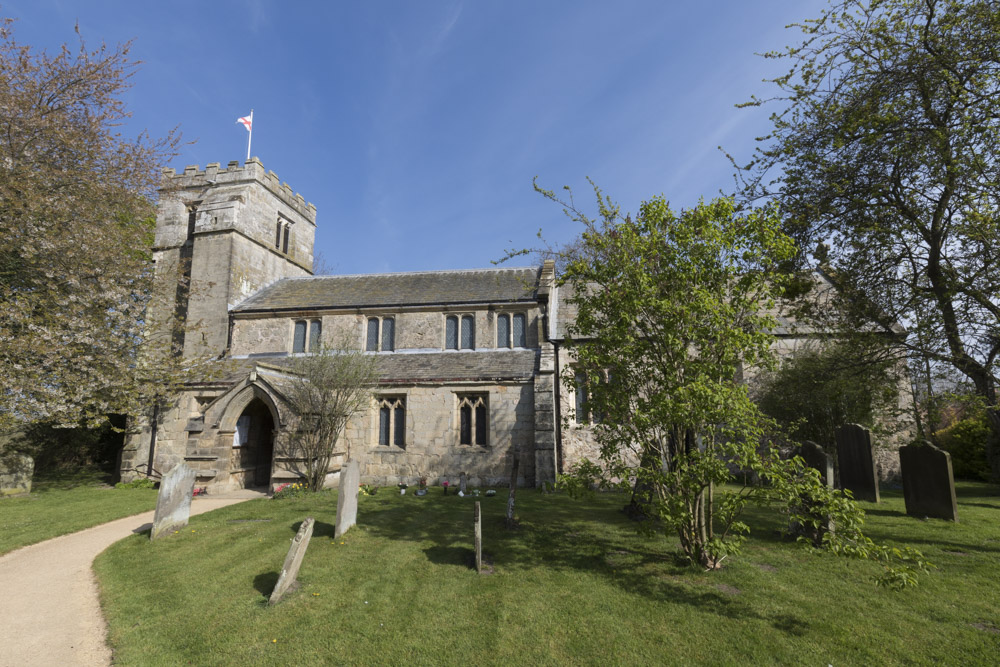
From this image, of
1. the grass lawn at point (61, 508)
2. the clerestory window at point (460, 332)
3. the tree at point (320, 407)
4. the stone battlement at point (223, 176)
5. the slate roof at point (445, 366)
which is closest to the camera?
the grass lawn at point (61, 508)

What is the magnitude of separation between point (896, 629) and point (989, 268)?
7.52 meters

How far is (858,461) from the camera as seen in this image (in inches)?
520

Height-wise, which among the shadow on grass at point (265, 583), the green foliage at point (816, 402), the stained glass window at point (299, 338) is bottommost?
the shadow on grass at point (265, 583)

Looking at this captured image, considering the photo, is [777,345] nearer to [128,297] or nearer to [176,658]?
[176,658]

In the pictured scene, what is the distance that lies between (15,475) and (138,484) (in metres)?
3.71

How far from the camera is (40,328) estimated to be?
13406mm

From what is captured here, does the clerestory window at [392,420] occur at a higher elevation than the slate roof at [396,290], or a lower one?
lower

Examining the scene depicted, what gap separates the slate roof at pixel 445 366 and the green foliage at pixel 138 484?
4923 millimetres

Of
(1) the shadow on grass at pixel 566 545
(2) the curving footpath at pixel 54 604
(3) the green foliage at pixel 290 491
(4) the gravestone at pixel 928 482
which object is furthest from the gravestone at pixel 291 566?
(4) the gravestone at pixel 928 482

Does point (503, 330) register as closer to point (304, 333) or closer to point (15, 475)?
point (304, 333)

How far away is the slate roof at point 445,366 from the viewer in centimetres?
1780

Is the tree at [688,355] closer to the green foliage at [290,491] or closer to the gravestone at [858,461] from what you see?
the gravestone at [858,461]

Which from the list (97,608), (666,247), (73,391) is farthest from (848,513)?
(73,391)

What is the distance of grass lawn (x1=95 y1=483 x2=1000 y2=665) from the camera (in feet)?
17.2
